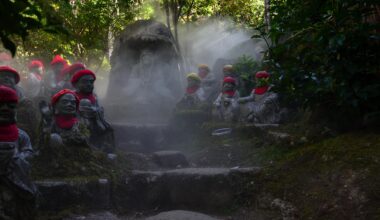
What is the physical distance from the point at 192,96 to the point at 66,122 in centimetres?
551

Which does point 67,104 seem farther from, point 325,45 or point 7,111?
point 325,45

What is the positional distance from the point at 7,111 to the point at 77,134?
1704 millimetres

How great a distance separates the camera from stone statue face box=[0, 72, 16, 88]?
6.84 metres

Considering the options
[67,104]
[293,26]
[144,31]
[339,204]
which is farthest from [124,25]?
[339,204]

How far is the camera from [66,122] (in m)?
5.88

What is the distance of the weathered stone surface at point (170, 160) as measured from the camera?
24.1ft

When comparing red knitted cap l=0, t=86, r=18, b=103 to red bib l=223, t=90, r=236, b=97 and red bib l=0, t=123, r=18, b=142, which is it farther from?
red bib l=223, t=90, r=236, b=97

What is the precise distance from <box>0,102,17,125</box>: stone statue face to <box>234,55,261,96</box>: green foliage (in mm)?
6727

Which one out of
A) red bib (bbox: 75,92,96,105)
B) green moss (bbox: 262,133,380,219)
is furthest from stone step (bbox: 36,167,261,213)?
red bib (bbox: 75,92,96,105)

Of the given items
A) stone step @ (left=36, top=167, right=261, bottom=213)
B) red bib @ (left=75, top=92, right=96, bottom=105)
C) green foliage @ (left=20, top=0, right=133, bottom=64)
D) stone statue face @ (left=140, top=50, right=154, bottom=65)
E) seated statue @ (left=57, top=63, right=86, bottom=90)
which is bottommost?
stone step @ (left=36, top=167, right=261, bottom=213)

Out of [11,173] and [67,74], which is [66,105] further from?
[67,74]

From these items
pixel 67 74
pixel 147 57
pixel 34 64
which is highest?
pixel 147 57

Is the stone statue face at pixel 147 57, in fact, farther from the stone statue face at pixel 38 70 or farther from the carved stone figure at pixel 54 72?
the stone statue face at pixel 38 70

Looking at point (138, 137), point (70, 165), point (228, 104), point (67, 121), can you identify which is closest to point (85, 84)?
point (67, 121)
